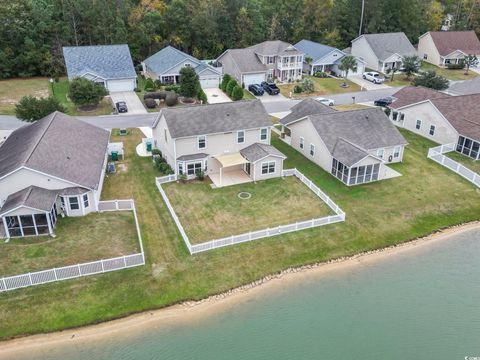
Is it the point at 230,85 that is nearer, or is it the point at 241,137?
the point at 241,137

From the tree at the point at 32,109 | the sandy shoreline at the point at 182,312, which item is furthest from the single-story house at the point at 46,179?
the sandy shoreline at the point at 182,312

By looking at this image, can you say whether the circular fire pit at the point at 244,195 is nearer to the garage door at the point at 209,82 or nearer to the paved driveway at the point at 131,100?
the paved driveway at the point at 131,100

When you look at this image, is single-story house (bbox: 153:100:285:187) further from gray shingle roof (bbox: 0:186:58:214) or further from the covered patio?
gray shingle roof (bbox: 0:186:58:214)

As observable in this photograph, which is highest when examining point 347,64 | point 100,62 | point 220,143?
point 100,62

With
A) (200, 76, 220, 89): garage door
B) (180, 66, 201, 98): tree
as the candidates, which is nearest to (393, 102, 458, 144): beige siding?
(180, 66, 201, 98): tree

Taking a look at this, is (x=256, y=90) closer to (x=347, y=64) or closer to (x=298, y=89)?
(x=298, y=89)

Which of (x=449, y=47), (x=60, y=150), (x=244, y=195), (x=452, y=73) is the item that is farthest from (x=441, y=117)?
(x=449, y=47)
